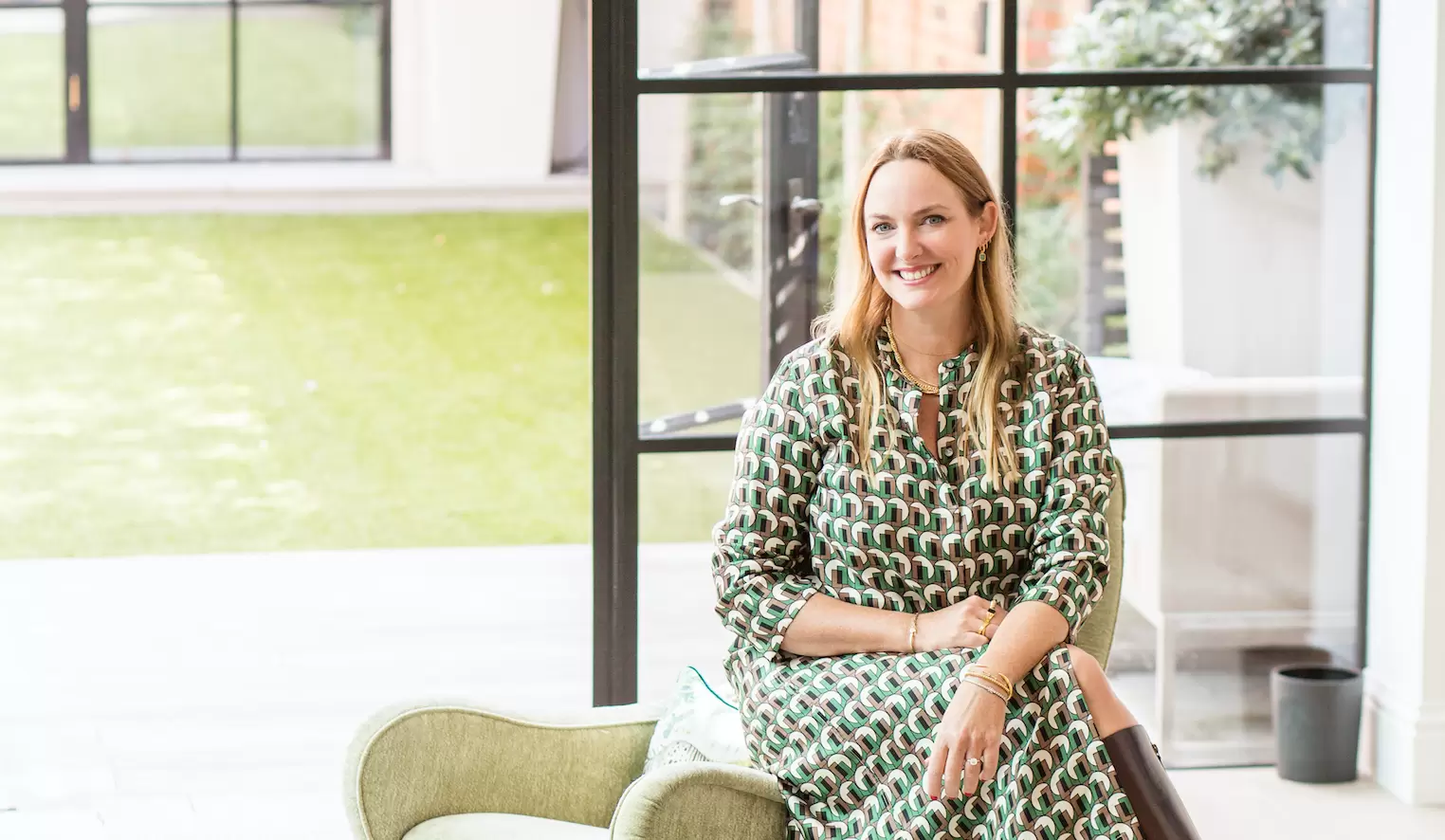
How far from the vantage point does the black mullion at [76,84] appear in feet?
33.0

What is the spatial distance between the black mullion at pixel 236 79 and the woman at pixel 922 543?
872 cm

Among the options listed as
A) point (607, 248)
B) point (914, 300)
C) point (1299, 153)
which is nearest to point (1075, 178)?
point (1299, 153)

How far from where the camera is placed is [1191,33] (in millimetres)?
3248

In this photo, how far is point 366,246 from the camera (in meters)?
9.69

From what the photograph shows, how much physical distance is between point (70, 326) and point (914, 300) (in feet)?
24.3

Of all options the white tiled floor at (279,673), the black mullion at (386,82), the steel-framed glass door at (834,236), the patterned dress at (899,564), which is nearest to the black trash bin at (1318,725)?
the white tiled floor at (279,673)

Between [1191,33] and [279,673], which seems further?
[279,673]

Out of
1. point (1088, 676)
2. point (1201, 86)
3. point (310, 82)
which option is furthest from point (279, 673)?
point (310, 82)

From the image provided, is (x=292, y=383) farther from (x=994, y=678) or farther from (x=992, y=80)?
(x=994, y=678)

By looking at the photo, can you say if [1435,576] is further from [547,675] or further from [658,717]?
[547,675]

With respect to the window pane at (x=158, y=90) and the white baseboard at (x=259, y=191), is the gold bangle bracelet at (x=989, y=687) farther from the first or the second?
the window pane at (x=158, y=90)

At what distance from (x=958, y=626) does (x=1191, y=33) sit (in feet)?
5.56

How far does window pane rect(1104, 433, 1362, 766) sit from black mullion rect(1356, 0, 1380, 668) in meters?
0.01

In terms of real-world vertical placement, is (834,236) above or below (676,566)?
above
